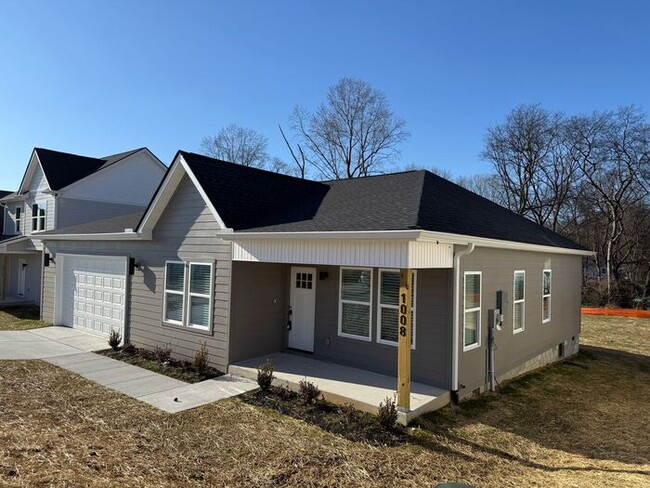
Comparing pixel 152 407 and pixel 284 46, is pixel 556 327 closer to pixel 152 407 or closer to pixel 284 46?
pixel 152 407

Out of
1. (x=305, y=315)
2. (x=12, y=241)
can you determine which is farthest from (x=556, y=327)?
(x=12, y=241)

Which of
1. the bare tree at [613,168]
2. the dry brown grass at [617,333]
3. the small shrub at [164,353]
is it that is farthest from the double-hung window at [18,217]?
the bare tree at [613,168]

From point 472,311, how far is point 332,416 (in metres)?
3.63

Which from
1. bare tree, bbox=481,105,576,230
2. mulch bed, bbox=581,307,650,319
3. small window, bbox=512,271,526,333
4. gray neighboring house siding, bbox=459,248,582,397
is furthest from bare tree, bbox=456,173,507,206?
small window, bbox=512,271,526,333

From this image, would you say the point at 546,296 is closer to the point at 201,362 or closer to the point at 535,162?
the point at 201,362

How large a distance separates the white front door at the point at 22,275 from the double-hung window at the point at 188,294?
17531mm

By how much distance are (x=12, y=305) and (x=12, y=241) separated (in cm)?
325

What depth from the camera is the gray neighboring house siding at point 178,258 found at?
950 centimetres

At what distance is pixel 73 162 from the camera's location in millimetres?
22938

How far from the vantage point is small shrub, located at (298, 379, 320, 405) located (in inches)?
293

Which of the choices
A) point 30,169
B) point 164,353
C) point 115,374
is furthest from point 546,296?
point 30,169

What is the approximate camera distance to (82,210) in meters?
21.5

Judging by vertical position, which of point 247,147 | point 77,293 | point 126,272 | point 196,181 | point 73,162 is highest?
point 247,147

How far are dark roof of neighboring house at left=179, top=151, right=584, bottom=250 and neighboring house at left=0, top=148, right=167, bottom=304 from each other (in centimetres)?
1422
